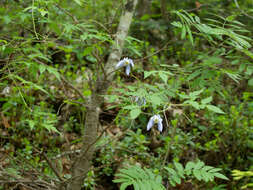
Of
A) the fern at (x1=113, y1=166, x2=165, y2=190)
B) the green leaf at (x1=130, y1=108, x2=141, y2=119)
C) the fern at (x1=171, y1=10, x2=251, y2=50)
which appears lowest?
the fern at (x1=113, y1=166, x2=165, y2=190)

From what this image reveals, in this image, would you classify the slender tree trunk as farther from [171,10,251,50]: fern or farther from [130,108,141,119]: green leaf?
[130,108,141,119]: green leaf

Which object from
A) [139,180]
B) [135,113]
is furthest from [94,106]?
[135,113]

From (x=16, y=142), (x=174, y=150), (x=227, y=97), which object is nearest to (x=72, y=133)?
(x=16, y=142)

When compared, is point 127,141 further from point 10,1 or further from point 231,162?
point 10,1

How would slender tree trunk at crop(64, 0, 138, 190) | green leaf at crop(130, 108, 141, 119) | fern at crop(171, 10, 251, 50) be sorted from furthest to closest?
slender tree trunk at crop(64, 0, 138, 190), fern at crop(171, 10, 251, 50), green leaf at crop(130, 108, 141, 119)

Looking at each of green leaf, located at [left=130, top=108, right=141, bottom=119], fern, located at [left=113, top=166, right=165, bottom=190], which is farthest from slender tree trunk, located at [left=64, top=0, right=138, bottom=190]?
green leaf, located at [left=130, top=108, right=141, bottom=119]

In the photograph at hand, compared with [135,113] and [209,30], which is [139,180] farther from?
[209,30]

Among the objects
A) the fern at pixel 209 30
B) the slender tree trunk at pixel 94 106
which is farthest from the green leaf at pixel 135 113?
the slender tree trunk at pixel 94 106

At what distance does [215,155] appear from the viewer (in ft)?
10.9

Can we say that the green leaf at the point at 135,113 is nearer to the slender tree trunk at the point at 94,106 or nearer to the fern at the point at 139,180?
the fern at the point at 139,180

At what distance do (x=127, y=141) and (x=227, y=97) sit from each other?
1.82 m

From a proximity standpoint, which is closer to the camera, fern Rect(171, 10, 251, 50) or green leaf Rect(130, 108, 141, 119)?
green leaf Rect(130, 108, 141, 119)

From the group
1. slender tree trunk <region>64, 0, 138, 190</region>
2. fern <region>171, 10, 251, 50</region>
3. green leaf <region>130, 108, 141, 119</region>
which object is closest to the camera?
green leaf <region>130, 108, 141, 119</region>

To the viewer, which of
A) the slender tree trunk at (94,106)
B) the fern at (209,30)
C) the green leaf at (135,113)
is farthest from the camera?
the slender tree trunk at (94,106)
